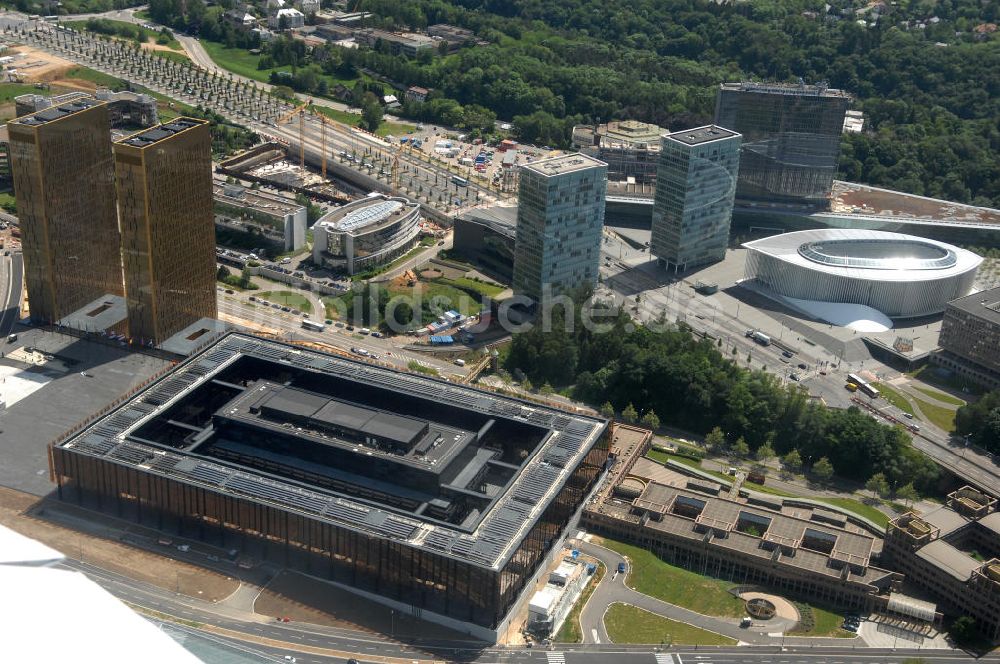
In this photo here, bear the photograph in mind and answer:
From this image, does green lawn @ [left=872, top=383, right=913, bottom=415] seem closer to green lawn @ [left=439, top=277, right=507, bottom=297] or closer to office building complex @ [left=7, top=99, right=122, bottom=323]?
green lawn @ [left=439, top=277, right=507, bottom=297]

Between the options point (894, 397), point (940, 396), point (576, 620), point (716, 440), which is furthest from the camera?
point (940, 396)

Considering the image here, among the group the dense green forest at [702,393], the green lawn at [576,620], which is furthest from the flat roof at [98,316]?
the green lawn at [576,620]

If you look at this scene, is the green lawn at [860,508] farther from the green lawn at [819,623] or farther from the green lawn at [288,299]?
the green lawn at [288,299]

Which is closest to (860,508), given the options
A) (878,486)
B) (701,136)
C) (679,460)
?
(878,486)

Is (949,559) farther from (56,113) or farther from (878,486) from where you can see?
(56,113)

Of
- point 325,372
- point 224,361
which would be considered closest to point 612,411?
point 325,372
